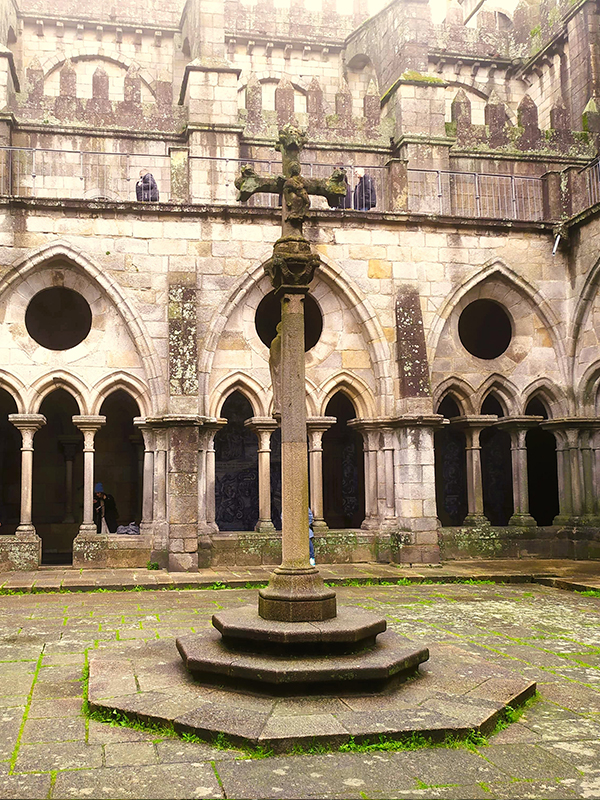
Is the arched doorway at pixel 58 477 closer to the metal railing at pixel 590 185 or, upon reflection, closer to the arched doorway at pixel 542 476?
the arched doorway at pixel 542 476

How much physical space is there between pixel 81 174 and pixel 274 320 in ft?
14.8

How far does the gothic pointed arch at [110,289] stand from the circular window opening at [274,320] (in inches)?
119

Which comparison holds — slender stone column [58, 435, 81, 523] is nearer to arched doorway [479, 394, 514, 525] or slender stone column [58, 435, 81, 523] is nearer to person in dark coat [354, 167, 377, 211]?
person in dark coat [354, 167, 377, 211]

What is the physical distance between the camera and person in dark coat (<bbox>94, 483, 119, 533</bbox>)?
13578 millimetres

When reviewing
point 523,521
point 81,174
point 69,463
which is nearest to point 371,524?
point 523,521

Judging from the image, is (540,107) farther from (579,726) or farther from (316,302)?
(579,726)

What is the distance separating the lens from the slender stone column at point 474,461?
41.6 feet

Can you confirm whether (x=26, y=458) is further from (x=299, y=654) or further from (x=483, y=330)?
(x=483, y=330)

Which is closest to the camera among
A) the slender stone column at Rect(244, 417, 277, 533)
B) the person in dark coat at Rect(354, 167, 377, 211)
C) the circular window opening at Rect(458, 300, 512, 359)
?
the slender stone column at Rect(244, 417, 277, 533)

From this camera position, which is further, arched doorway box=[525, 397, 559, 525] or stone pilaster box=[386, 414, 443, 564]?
arched doorway box=[525, 397, 559, 525]

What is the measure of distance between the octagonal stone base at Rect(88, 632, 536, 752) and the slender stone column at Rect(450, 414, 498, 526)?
7.34 m

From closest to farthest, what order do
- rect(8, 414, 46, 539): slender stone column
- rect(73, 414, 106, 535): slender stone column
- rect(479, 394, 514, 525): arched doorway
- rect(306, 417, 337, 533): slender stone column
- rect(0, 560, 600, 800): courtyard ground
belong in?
rect(0, 560, 600, 800): courtyard ground < rect(8, 414, 46, 539): slender stone column < rect(73, 414, 106, 535): slender stone column < rect(306, 417, 337, 533): slender stone column < rect(479, 394, 514, 525): arched doorway

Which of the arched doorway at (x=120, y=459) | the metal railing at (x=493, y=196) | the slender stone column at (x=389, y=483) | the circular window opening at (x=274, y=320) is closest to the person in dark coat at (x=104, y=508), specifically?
the arched doorway at (x=120, y=459)

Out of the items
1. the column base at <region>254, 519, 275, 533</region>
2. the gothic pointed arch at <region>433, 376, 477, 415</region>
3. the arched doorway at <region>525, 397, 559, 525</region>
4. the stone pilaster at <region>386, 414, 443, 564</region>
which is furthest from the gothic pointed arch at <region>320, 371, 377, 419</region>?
the arched doorway at <region>525, 397, 559, 525</region>
